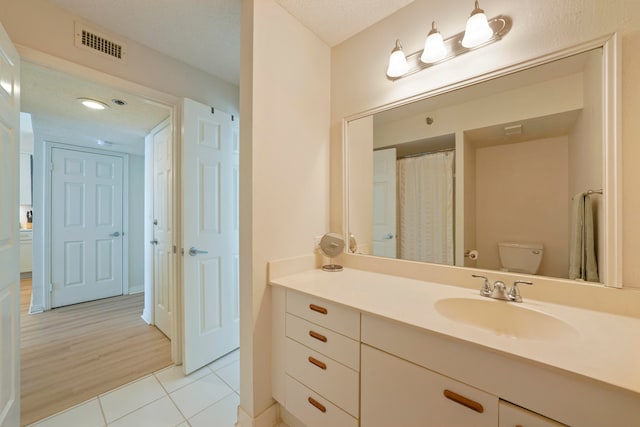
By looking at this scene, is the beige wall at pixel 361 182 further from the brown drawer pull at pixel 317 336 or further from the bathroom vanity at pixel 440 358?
the brown drawer pull at pixel 317 336

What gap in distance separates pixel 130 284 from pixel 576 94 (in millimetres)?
4981

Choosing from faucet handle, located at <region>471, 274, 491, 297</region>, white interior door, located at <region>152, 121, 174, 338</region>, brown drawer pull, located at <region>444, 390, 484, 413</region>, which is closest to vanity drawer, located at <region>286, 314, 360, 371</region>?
brown drawer pull, located at <region>444, 390, 484, 413</region>

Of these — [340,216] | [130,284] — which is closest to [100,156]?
[130,284]

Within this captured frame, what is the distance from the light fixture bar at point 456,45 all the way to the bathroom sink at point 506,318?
121cm

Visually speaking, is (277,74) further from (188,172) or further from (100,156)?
(100,156)

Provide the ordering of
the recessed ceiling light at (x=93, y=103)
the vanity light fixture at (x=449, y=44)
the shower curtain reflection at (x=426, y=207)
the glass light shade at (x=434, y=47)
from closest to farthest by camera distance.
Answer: the vanity light fixture at (x=449, y=44)
the glass light shade at (x=434, y=47)
the shower curtain reflection at (x=426, y=207)
the recessed ceiling light at (x=93, y=103)

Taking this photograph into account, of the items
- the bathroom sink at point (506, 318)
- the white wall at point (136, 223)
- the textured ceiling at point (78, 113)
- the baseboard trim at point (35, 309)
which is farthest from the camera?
the white wall at point (136, 223)

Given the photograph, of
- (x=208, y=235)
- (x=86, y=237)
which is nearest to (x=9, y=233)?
(x=208, y=235)

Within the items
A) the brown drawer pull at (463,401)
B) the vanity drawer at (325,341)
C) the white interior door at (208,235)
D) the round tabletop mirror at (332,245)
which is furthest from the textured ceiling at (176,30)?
the brown drawer pull at (463,401)

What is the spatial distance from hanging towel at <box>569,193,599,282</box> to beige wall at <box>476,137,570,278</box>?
0.07ft

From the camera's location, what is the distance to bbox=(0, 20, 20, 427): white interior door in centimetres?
111

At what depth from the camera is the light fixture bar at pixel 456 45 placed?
3.76ft

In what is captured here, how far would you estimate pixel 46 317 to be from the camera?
9.26 ft

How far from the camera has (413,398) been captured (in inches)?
34.7
